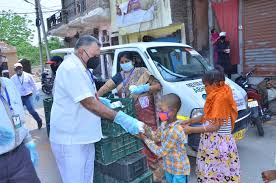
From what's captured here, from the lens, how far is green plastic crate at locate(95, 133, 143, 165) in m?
3.03

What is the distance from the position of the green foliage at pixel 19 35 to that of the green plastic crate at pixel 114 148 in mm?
39815

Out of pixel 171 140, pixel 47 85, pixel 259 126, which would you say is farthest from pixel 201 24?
pixel 47 85

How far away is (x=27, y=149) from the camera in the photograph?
8.82ft

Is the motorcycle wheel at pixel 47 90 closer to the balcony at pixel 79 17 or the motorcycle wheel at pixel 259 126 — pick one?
the balcony at pixel 79 17

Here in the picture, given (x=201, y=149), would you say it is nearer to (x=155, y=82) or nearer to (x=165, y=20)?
(x=155, y=82)

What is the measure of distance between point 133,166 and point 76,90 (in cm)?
103

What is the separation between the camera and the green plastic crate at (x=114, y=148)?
3025 mm

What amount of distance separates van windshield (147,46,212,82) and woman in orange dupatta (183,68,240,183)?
1.85m

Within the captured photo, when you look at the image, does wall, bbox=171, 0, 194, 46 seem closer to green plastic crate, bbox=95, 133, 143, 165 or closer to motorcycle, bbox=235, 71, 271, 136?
motorcycle, bbox=235, 71, 271, 136

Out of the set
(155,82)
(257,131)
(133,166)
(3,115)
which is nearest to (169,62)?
(155,82)

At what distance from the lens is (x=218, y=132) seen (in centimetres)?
325

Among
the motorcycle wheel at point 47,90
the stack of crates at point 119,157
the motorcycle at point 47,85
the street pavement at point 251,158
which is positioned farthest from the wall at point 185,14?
the motorcycle wheel at point 47,90

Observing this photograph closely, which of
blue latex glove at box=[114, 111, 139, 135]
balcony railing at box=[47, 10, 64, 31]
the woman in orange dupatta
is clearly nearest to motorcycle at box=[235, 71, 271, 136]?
the woman in orange dupatta

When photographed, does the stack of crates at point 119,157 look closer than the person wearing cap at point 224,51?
Yes
